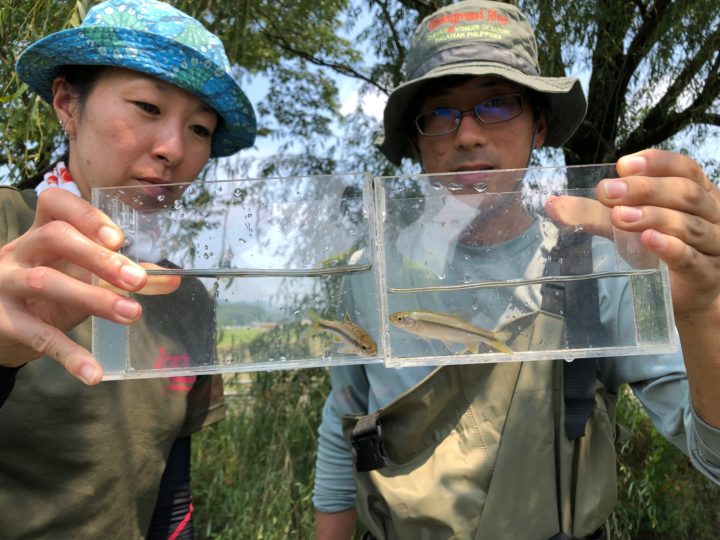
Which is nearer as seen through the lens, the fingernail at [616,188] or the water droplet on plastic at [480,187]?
the fingernail at [616,188]

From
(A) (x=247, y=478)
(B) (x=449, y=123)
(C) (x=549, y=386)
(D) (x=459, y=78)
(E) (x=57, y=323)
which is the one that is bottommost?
(A) (x=247, y=478)

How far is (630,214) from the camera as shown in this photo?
0.93 meters

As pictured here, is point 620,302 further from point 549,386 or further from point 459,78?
point 459,78

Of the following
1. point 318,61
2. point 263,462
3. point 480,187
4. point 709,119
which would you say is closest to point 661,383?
point 480,187

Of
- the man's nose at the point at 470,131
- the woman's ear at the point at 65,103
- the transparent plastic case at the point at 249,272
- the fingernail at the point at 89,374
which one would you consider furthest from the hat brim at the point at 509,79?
the fingernail at the point at 89,374

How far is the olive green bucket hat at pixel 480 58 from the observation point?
1.50 metres

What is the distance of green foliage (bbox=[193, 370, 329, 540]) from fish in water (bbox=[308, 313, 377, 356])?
199 centimetres

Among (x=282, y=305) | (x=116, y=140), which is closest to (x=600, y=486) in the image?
(x=282, y=305)

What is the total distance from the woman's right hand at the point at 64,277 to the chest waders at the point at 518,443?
70 centimetres

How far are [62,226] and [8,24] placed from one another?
64.2 inches

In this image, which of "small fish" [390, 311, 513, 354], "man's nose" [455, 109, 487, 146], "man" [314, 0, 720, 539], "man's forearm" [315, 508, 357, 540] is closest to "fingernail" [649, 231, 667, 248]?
"man" [314, 0, 720, 539]

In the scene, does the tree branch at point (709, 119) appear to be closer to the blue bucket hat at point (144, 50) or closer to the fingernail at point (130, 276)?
the blue bucket hat at point (144, 50)

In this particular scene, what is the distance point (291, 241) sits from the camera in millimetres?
1289

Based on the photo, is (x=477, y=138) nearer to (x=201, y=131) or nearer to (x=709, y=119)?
(x=201, y=131)
